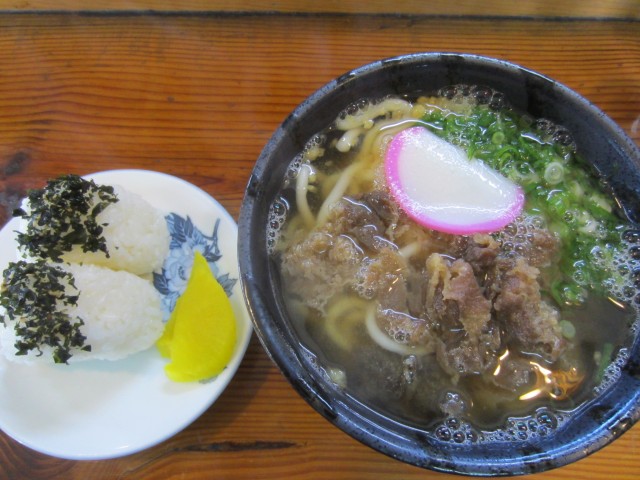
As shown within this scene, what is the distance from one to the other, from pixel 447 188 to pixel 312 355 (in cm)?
63

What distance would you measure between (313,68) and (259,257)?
1.01 meters

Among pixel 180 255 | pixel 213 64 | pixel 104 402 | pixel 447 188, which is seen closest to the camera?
pixel 447 188

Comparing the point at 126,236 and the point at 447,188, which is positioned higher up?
the point at 447,188

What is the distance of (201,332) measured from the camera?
1518 mm

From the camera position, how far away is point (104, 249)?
1633 millimetres

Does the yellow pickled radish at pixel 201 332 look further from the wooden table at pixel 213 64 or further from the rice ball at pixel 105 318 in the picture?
the wooden table at pixel 213 64

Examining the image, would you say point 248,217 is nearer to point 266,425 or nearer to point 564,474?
point 266,425

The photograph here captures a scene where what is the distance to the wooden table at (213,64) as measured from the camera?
6.40 feet

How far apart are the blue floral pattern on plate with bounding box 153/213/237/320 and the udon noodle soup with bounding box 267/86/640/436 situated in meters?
0.38

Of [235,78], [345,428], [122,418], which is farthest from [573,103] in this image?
[122,418]

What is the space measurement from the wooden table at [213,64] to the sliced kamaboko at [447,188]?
2.09ft

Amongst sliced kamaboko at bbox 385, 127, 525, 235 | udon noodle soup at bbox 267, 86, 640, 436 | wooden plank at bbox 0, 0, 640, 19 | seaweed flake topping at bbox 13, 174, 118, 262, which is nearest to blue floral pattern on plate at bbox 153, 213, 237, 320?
seaweed flake topping at bbox 13, 174, 118, 262

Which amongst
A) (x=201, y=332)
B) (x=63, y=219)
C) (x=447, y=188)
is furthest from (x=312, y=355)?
(x=63, y=219)

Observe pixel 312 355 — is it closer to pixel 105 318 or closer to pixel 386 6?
pixel 105 318
